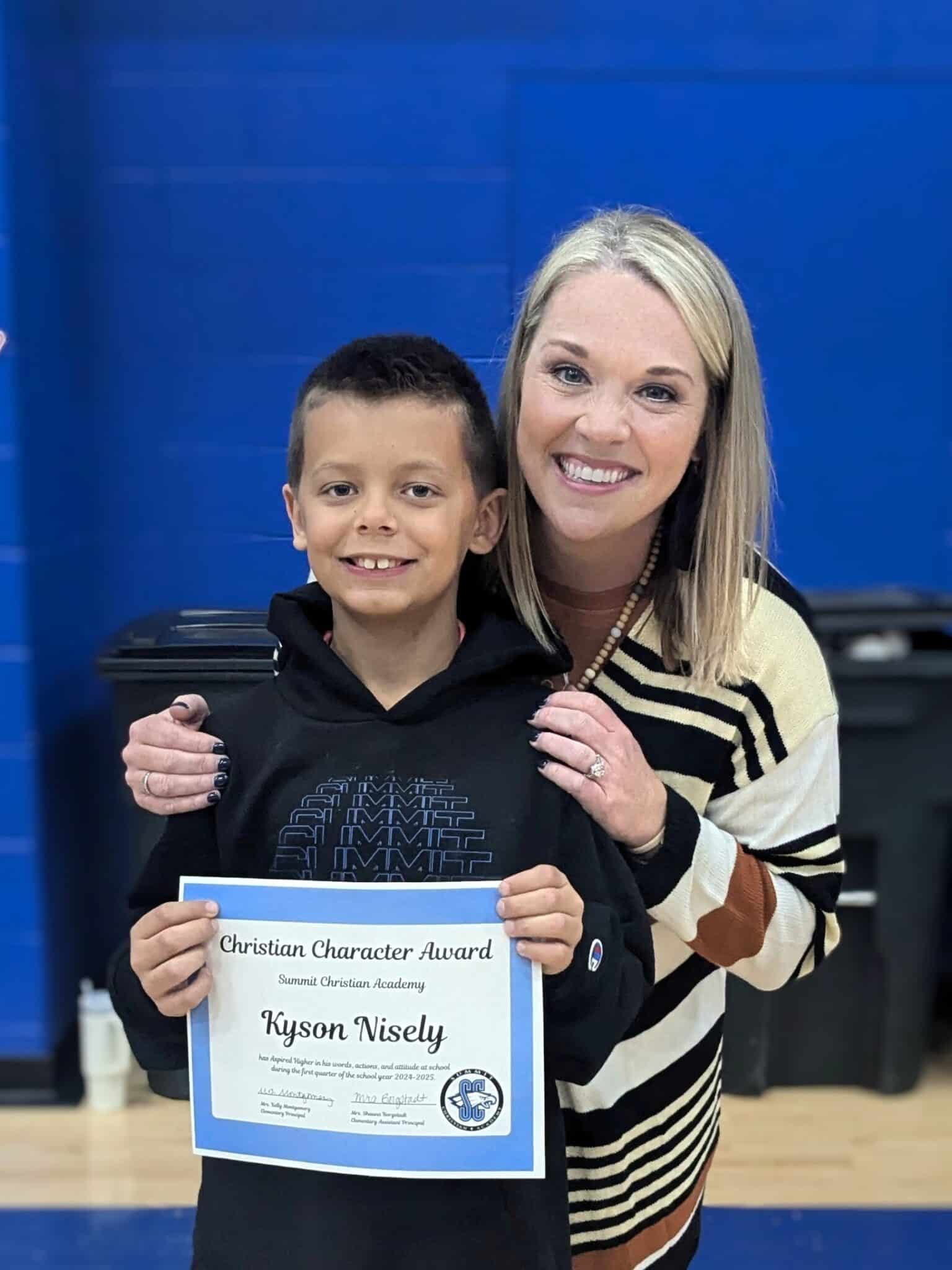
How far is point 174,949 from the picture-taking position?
1.05m

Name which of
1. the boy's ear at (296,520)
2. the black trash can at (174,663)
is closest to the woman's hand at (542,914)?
the boy's ear at (296,520)

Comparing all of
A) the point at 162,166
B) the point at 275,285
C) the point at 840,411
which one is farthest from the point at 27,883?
the point at 840,411

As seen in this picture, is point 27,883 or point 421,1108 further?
point 27,883

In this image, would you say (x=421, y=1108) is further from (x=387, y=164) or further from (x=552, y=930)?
(x=387, y=164)

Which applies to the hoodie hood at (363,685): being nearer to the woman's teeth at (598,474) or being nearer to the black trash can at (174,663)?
the woman's teeth at (598,474)

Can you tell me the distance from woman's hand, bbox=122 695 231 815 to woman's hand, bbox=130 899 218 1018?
0.09 metres

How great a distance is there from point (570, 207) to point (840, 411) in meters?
0.83

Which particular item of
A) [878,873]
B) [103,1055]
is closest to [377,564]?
[878,873]

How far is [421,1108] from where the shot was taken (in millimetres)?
1044

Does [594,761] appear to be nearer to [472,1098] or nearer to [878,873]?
[472,1098]

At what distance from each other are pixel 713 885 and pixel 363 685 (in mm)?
415

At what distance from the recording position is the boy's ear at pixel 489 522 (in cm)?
118

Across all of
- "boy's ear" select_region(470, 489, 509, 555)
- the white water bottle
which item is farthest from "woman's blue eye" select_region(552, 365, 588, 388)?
the white water bottle

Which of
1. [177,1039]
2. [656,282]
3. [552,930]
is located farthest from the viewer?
[656,282]
